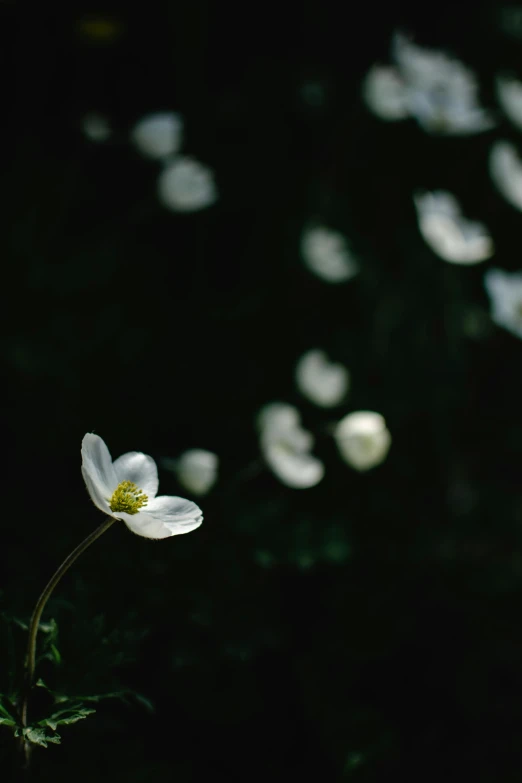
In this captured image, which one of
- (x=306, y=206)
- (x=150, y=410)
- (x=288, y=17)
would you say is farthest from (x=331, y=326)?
(x=288, y=17)

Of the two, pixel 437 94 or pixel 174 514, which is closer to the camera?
pixel 174 514

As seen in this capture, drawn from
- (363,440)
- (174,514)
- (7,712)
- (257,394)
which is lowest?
(257,394)

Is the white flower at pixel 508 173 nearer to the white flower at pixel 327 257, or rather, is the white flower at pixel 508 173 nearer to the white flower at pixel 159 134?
the white flower at pixel 327 257

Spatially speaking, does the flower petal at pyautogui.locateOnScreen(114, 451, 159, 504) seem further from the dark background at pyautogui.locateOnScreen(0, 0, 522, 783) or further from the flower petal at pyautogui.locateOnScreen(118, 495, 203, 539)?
the dark background at pyautogui.locateOnScreen(0, 0, 522, 783)

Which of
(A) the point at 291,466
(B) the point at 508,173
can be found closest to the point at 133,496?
(A) the point at 291,466

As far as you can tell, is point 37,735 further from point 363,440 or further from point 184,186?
point 184,186

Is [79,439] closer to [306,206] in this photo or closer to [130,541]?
[130,541]
